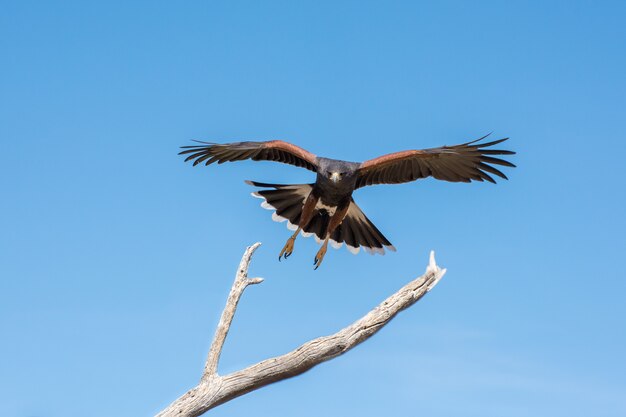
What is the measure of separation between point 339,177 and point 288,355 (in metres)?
2.47

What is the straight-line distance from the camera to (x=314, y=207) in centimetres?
859

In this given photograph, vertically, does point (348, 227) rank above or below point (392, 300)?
above

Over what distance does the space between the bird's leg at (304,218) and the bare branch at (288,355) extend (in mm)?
2041

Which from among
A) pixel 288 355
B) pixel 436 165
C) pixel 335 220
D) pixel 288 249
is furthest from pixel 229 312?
pixel 436 165

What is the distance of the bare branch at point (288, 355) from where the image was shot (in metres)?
6.14

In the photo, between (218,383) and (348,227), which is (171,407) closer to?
(218,383)

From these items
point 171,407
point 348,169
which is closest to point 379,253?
point 348,169

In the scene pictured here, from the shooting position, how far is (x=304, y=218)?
859 centimetres

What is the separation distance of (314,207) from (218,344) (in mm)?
2755

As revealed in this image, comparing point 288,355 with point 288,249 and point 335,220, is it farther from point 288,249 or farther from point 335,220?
point 335,220

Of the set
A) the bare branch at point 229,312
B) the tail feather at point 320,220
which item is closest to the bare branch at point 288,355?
the bare branch at point 229,312

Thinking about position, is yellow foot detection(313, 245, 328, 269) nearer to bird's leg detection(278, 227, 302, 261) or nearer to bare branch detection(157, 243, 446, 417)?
bird's leg detection(278, 227, 302, 261)

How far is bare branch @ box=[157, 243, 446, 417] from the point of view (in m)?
6.14

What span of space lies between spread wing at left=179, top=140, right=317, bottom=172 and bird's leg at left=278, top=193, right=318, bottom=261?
369mm
